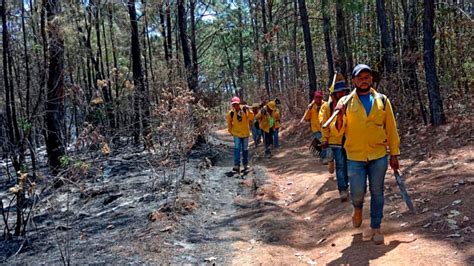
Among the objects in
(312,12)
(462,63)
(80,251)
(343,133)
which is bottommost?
(80,251)

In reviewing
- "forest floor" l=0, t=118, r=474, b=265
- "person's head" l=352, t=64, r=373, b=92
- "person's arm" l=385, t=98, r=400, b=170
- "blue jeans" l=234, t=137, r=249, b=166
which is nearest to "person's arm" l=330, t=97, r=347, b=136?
"person's head" l=352, t=64, r=373, b=92

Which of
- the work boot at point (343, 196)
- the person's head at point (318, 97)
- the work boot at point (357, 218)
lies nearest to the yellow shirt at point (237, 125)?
the person's head at point (318, 97)

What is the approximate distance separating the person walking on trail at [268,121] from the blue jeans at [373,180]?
9.99 metres

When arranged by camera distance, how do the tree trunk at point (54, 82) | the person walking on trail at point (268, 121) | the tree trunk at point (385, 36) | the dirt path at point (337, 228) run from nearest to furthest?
the dirt path at point (337, 228) → the tree trunk at point (54, 82) → the tree trunk at point (385, 36) → the person walking on trail at point (268, 121)

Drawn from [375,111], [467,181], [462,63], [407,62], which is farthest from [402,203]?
[462,63]

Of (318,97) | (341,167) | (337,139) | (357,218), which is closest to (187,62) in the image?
(318,97)

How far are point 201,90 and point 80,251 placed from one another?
1355 centimetres

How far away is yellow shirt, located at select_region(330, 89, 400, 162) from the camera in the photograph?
523 cm

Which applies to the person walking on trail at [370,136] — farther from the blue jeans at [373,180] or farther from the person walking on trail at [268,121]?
the person walking on trail at [268,121]

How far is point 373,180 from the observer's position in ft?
17.6

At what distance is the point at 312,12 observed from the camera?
3011 centimetres

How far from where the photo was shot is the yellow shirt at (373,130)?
5.23 metres

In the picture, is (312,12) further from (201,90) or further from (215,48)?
(215,48)

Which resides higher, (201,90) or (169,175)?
(201,90)
